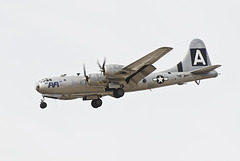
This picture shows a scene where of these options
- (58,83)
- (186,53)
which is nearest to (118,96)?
(58,83)

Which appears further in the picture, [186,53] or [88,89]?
[186,53]

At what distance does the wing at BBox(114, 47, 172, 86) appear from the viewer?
30.4 metres

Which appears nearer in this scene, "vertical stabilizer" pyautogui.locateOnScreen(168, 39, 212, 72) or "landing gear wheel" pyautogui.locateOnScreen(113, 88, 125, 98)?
"landing gear wheel" pyautogui.locateOnScreen(113, 88, 125, 98)

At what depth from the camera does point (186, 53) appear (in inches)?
1507

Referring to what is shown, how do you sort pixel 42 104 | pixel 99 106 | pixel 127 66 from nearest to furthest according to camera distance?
pixel 127 66
pixel 42 104
pixel 99 106

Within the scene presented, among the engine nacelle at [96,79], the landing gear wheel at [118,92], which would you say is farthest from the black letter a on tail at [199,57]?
the engine nacelle at [96,79]

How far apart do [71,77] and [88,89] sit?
58.7 inches

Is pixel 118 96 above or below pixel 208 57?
below

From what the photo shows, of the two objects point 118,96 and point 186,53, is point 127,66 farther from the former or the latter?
point 186,53

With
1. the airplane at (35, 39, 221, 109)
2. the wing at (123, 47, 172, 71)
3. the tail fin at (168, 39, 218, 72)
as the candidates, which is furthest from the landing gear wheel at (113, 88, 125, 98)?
the tail fin at (168, 39, 218, 72)

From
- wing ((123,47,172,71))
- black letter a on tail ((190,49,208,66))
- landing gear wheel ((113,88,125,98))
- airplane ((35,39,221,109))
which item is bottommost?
landing gear wheel ((113,88,125,98))

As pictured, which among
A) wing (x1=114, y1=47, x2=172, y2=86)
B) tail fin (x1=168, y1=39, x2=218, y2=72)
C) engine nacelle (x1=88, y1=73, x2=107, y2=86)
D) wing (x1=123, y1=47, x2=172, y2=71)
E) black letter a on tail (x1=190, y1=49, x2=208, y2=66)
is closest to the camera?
wing (x1=123, y1=47, x2=172, y2=71)

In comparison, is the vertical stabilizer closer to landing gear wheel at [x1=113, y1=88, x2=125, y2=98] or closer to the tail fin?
the tail fin

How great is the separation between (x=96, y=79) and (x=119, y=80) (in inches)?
65.0
